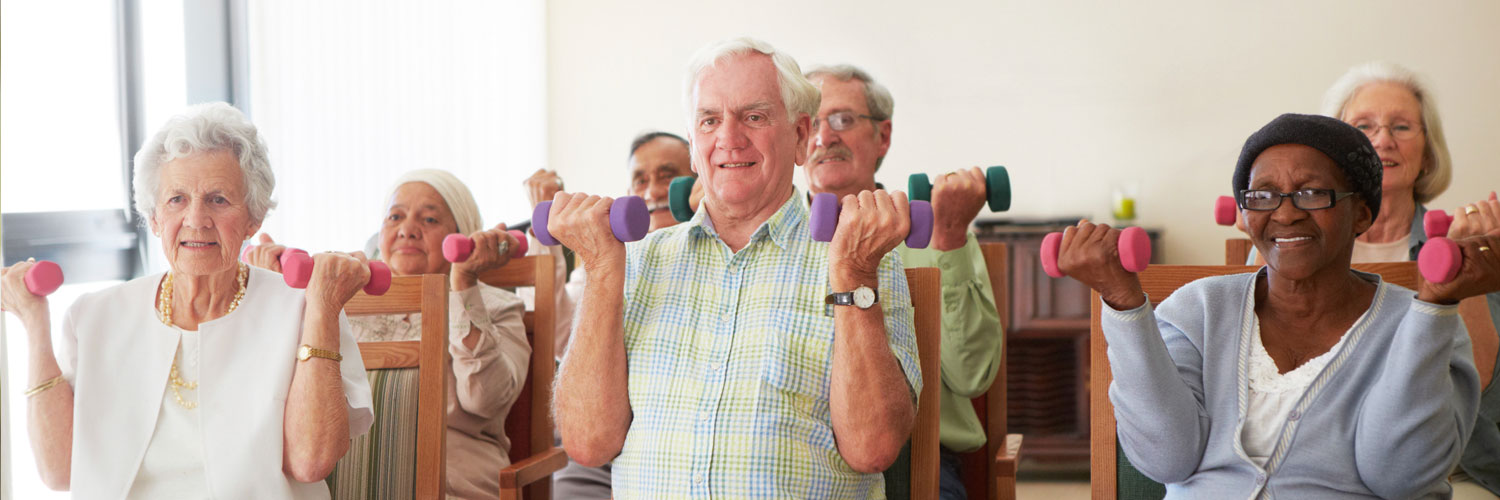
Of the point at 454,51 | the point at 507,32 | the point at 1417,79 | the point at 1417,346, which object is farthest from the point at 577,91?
the point at 1417,346

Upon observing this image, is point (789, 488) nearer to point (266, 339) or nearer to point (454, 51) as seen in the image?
point (266, 339)

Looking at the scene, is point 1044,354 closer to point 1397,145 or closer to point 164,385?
point 1397,145

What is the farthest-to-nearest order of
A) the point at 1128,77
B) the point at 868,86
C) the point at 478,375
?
the point at 1128,77, the point at 868,86, the point at 478,375

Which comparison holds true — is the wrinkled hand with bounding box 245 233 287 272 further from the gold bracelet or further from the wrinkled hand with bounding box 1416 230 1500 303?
the wrinkled hand with bounding box 1416 230 1500 303

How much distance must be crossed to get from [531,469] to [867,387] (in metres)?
0.88

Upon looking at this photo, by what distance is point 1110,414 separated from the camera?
178 cm

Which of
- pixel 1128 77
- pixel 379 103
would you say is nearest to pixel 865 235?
pixel 379 103

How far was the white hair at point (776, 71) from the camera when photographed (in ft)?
6.10

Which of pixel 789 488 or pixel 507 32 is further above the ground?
pixel 507 32

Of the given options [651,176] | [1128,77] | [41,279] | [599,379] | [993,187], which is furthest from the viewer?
[1128,77]

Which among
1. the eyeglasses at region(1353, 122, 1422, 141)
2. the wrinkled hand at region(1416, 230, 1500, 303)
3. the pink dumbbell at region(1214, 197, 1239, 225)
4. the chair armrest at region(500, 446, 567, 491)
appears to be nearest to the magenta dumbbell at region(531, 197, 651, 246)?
the chair armrest at region(500, 446, 567, 491)

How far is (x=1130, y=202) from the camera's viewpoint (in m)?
4.93

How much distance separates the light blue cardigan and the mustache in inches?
38.3

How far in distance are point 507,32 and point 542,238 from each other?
11.9 feet
